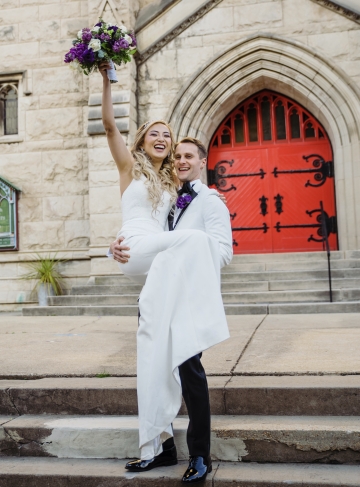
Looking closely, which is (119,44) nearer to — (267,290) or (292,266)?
(267,290)

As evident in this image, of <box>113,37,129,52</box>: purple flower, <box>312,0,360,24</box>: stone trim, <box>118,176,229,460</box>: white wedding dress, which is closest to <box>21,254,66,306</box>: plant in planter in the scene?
<box>312,0,360,24</box>: stone trim

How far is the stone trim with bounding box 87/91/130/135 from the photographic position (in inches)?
376

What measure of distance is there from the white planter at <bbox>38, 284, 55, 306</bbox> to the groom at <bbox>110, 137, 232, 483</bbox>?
21.9 ft

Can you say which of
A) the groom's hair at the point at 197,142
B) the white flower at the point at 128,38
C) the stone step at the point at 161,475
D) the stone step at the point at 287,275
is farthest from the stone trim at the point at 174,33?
the stone step at the point at 161,475

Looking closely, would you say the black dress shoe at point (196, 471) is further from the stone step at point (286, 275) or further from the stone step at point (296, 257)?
the stone step at point (296, 257)

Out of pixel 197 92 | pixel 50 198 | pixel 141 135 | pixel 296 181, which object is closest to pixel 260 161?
pixel 296 181

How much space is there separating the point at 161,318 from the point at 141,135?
106 centimetres

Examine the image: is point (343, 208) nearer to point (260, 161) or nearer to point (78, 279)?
point (260, 161)

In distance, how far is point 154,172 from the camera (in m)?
3.10

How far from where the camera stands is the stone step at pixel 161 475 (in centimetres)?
279

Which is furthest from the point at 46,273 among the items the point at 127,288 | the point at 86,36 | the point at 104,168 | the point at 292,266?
the point at 86,36

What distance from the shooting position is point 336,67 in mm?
9344

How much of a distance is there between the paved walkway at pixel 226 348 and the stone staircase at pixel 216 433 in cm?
28

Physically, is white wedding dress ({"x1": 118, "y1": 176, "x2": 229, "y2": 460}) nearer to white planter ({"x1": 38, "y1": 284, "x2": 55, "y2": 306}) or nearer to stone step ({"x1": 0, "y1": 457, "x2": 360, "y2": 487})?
stone step ({"x1": 0, "y1": 457, "x2": 360, "y2": 487})
